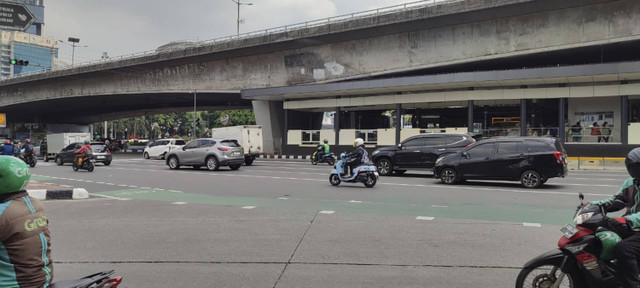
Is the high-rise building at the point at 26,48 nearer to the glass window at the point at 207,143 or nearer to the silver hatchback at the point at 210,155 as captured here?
the silver hatchback at the point at 210,155

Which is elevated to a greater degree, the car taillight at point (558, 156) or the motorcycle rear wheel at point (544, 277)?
the car taillight at point (558, 156)

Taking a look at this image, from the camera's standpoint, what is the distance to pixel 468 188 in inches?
519

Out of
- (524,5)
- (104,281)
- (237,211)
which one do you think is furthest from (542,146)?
(524,5)

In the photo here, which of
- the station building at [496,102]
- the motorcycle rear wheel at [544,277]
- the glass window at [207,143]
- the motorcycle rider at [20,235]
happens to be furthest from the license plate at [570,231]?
the glass window at [207,143]

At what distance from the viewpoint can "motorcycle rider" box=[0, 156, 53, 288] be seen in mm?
2533

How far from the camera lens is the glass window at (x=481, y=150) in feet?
45.7

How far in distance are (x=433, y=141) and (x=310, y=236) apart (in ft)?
38.3

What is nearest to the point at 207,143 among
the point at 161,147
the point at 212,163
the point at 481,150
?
the point at 212,163

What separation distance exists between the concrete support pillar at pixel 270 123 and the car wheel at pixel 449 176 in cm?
2462

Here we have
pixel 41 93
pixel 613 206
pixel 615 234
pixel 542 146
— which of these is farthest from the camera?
pixel 41 93

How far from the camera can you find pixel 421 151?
56.3 feet

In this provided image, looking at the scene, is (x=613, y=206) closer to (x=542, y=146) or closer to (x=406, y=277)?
(x=406, y=277)

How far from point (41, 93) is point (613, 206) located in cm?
5486

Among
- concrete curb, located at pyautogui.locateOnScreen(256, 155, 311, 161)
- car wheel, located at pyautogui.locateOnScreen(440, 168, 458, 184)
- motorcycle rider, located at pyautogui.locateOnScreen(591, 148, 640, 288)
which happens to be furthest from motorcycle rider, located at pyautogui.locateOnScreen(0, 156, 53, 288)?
concrete curb, located at pyautogui.locateOnScreen(256, 155, 311, 161)
